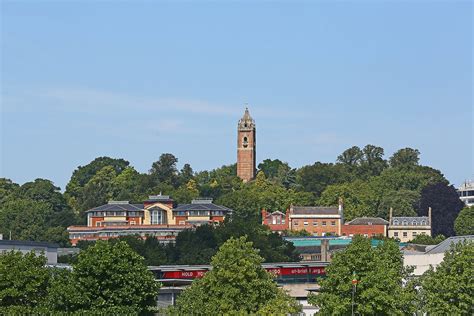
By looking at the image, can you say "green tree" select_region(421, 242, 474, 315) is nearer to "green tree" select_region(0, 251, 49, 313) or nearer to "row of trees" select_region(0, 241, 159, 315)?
"row of trees" select_region(0, 241, 159, 315)

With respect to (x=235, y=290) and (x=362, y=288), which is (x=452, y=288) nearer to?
(x=362, y=288)

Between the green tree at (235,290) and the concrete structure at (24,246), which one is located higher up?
the concrete structure at (24,246)

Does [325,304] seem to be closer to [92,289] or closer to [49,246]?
[92,289]

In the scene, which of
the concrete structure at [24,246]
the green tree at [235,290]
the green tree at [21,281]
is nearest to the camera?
the green tree at [21,281]

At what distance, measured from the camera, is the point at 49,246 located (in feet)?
463

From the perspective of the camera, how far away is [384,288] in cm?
10256

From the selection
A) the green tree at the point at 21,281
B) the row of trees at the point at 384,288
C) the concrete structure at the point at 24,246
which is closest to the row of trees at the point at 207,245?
the concrete structure at the point at 24,246

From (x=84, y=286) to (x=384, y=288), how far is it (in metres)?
19.2

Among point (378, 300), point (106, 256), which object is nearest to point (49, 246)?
point (106, 256)

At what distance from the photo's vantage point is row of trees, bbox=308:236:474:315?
101500mm

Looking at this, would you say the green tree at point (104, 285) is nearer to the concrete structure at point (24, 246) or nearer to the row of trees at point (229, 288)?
the row of trees at point (229, 288)

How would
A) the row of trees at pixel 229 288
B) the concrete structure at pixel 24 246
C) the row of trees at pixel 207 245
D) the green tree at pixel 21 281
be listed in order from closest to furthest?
the row of trees at pixel 229 288
the green tree at pixel 21 281
the concrete structure at pixel 24 246
the row of trees at pixel 207 245

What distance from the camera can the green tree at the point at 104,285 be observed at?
10169 centimetres

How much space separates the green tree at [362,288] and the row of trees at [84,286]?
11.6m
